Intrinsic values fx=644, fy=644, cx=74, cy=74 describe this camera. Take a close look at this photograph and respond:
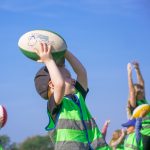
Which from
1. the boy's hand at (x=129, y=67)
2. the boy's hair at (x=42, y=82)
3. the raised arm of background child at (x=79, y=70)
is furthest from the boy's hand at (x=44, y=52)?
the boy's hand at (x=129, y=67)

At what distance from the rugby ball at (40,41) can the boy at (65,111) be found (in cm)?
10

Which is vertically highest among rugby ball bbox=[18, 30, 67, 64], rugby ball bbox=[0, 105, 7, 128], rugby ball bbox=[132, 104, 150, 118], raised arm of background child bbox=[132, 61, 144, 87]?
raised arm of background child bbox=[132, 61, 144, 87]

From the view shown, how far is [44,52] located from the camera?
669 cm

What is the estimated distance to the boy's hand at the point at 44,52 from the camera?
6660 mm

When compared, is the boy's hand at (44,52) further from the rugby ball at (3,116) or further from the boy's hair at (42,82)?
the rugby ball at (3,116)

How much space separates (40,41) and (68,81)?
0.53 m

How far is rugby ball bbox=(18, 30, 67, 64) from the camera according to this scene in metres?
6.88

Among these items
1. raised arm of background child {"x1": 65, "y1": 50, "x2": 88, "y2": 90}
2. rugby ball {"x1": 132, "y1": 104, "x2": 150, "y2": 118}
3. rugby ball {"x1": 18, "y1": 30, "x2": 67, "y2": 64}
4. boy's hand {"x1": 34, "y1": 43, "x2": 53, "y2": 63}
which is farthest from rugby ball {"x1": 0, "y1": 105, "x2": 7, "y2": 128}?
boy's hand {"x1": 34, "y1": 43, "x2": 53, "y2": 63}

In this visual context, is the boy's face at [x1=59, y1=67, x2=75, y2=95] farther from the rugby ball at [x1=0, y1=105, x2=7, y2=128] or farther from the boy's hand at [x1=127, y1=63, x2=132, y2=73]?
the boy's hand at [x1=127, y1=63, x2=132, y2=73]

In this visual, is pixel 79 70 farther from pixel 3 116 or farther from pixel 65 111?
pixel 3 116

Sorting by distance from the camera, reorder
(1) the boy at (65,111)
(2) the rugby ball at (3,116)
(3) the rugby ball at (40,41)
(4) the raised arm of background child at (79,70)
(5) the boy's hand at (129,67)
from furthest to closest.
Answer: (5) the boy's hand at (129,67), (2) the rugby ball at (3,116), (4) the raised arm of background child at (79,70), (3) the rugby ball at (40,41), (1) the boy at (65,111)

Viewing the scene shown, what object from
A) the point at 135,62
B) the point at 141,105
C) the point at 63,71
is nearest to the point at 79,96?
the point at 63,71

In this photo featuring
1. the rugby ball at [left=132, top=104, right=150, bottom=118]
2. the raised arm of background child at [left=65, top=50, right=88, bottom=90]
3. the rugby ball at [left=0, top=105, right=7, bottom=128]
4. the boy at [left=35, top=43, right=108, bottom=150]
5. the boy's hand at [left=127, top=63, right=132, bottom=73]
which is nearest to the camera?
the boy at [left=35, top=43, right=108, bottom=150]

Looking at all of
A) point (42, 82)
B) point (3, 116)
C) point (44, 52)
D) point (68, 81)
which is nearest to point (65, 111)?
point (68, 81)
